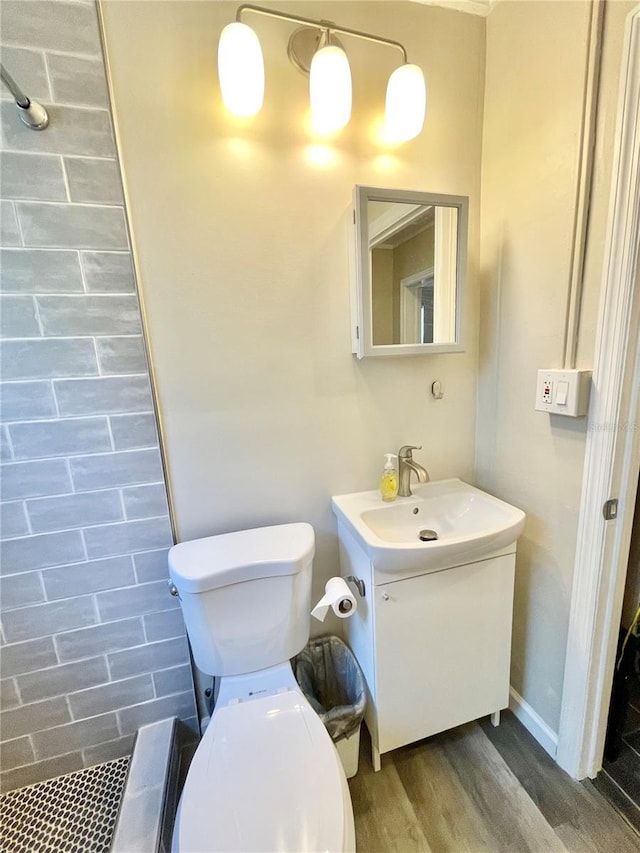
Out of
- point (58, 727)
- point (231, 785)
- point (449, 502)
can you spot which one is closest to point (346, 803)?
point (231, 785)

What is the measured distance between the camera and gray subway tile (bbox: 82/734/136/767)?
124 centimetres

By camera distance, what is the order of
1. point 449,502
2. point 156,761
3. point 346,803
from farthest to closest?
point 449,502, point 156,761, point 346,803

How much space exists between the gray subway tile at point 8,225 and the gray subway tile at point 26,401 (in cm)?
36

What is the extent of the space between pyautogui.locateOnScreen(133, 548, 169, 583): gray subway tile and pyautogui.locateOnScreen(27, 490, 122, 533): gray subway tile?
0.15m

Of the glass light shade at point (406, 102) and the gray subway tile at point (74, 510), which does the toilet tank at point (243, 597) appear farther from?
the glass light shade at point (406, 102)

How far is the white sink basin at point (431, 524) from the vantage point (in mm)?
1015

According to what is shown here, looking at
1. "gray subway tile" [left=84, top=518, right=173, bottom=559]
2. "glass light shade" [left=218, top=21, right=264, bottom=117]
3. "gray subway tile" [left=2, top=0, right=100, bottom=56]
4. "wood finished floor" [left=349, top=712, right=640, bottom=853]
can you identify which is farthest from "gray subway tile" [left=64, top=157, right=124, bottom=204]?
"wood finished floor" [left=349, top=712, right=640, bottom=853]

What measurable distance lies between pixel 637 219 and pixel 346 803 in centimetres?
145

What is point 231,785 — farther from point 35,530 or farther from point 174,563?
point 35,530

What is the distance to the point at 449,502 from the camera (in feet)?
4.42

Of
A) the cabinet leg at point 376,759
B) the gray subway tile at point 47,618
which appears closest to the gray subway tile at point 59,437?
the gray subway tile at point 47,618

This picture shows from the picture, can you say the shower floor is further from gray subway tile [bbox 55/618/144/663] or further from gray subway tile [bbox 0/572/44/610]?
gray subway tile [bbox 0/572/44/610]

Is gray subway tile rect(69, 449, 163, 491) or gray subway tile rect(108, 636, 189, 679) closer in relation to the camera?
gray subway tile rect(69, 449, 163, 491)

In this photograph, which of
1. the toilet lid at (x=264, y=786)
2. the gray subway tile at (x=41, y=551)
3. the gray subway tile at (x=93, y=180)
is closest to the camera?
the toilet lid at (x=264, y=786)
